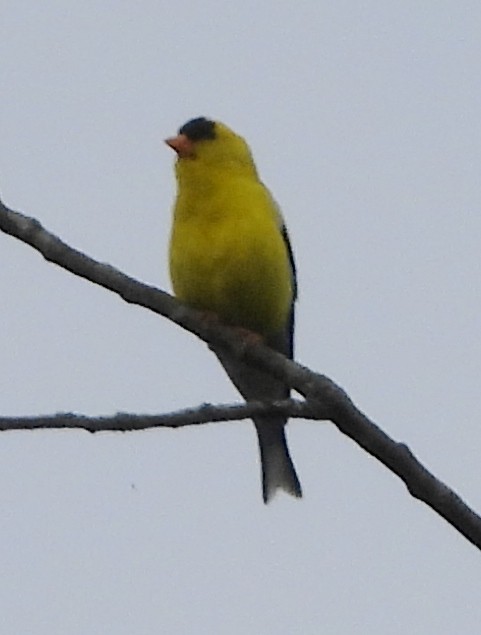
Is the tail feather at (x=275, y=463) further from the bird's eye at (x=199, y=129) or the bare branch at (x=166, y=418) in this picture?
the bare branch at (x=166, y=418)

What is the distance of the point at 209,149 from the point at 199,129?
13 centimetres

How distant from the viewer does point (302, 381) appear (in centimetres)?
283

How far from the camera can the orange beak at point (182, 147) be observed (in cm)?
465

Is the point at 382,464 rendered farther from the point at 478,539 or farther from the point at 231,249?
the point at 231,249

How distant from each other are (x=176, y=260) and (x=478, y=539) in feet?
7.06

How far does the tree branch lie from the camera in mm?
2580

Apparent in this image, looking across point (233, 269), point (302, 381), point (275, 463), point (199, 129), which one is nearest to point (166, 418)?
point (302, 381)

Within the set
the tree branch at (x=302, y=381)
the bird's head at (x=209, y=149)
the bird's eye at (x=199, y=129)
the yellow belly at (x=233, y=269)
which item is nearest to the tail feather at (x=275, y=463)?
the yellow belly at (x=233, y=269)

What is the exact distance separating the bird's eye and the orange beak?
0.04 m

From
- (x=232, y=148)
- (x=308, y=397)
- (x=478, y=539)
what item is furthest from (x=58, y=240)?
(x=232, y=148)

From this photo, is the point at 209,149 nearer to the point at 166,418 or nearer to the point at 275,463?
the point at 275,463

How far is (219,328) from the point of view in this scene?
3.45m

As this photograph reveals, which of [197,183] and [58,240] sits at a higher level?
[197,183]

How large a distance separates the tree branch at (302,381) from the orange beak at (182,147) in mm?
1570
